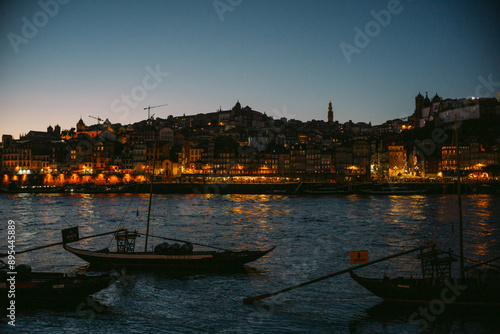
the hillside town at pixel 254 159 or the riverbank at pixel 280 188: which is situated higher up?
the hillside town at pixel 254 159

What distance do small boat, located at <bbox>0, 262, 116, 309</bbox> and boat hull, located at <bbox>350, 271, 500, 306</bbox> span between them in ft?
37.5

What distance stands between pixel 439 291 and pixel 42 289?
51.0ft

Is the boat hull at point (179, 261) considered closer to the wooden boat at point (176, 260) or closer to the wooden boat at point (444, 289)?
the wooden boat at point (176, 260)

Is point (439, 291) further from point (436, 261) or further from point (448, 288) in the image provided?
point (436, 261)

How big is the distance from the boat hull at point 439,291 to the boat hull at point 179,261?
757cm

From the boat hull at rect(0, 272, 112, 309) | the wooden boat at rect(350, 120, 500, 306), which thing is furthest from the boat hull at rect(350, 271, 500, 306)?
the boat hull at rect(0, 272, 112, 309)

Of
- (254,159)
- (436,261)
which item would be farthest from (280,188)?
(436,261)

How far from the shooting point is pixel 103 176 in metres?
111

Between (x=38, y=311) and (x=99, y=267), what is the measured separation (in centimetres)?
613

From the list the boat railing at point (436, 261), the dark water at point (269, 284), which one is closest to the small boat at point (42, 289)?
the dark water at point (269, 284)

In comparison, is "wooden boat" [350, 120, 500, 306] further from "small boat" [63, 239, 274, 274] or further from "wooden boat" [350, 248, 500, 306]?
"small boat" [63, 239, 274, 274]

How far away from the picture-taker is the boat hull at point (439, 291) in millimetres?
16469

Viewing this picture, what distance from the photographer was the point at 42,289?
17.4 metres

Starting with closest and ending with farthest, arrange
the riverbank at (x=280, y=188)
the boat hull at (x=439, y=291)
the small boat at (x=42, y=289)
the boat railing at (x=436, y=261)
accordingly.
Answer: the boat hull at (x=439, y=291), the boat railing at (x=436, y=261), the small boat at (x=42, y=289), the riverbank at (x=280, y=188)
